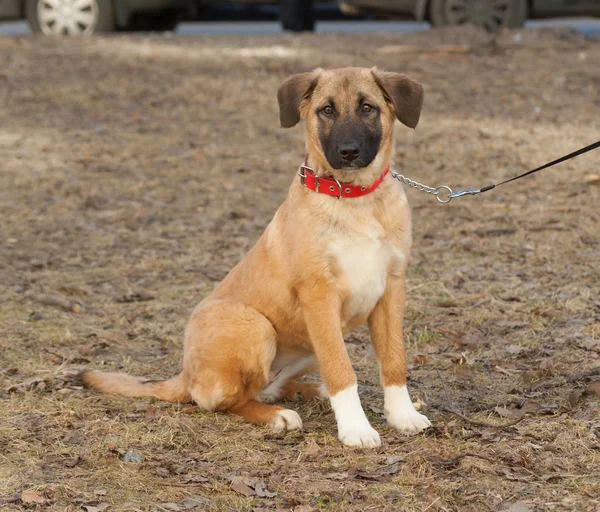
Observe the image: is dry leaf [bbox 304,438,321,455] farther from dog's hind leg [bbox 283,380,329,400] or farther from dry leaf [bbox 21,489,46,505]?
dry leaf [bbox 21,489,46,505]

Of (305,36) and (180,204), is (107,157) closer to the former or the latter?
(180,204)

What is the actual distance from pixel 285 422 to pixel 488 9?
10931 mm

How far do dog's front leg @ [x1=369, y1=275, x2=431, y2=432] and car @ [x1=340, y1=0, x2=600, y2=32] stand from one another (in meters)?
10.5

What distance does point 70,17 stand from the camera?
569 inches

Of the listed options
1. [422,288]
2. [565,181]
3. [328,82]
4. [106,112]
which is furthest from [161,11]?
[328,82]

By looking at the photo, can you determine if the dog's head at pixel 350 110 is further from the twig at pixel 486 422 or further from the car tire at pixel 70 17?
the car tire at pixel 70 17

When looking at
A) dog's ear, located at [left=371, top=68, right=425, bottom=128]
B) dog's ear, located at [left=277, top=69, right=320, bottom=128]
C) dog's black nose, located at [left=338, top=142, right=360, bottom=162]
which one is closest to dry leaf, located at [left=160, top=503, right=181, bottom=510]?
dog's black nose, located at [left=338, top=142, right=360, bottom=162]

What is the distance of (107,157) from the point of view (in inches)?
408

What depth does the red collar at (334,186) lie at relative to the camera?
14.5 ft

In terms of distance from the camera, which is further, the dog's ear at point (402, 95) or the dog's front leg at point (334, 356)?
the dog's ear at point (402, 95)

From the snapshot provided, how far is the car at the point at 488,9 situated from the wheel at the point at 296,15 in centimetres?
229

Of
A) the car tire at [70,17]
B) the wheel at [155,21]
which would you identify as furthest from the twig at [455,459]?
the wheel at [155,21]

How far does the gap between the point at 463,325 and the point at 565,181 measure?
12.6ft

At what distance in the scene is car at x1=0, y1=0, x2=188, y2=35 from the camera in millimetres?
14219
